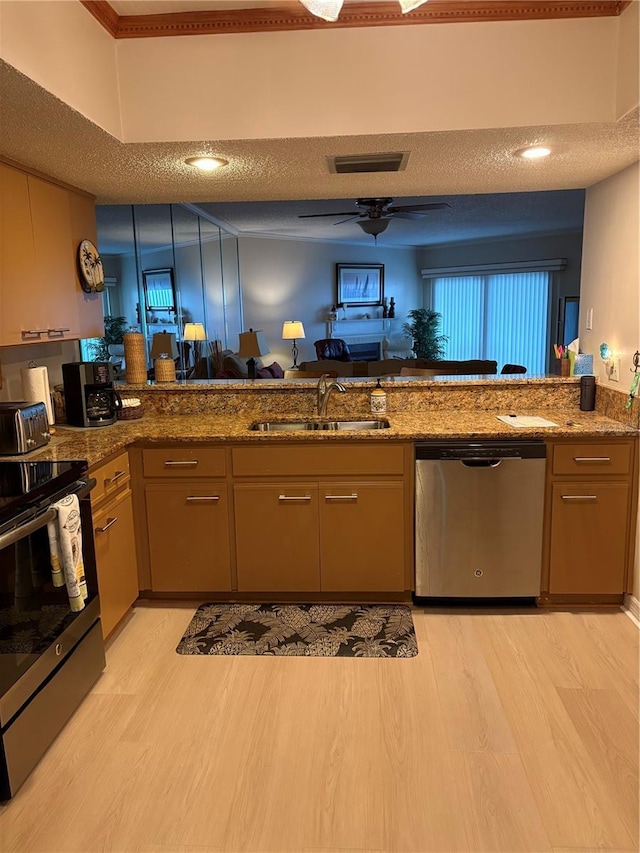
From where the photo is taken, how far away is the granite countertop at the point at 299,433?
267 cm

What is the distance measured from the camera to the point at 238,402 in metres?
3.46

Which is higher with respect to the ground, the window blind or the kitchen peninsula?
the window blind

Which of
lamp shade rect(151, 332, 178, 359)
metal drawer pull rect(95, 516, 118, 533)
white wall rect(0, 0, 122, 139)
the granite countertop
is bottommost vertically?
metal drawer pull rect(95, 516, 118, 533)

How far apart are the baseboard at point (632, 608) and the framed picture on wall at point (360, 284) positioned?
7.53 meters

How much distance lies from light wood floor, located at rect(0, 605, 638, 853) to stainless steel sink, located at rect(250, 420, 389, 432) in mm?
1108

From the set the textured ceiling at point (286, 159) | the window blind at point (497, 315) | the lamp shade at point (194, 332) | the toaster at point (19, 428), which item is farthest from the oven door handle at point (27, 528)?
the window blind at point (497, 315)

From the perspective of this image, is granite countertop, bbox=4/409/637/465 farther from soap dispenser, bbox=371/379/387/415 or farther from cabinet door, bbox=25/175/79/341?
cabinet door, bbox=25/175/79/341

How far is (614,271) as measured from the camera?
120 inches

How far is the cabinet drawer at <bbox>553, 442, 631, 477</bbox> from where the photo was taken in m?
2.78

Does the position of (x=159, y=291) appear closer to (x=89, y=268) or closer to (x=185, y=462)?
(x=89, y=268)

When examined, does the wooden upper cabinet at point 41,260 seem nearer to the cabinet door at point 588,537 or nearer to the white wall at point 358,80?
the white wall at point 358,80

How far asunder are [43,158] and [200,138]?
74 centimetres

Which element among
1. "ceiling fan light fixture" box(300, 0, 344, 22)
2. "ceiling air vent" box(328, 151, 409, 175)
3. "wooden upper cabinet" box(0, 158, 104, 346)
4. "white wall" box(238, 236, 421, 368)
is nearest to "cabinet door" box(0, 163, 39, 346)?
"wooden upper cabinet" box(0, 158, 104, 346)

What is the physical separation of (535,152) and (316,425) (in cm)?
166
